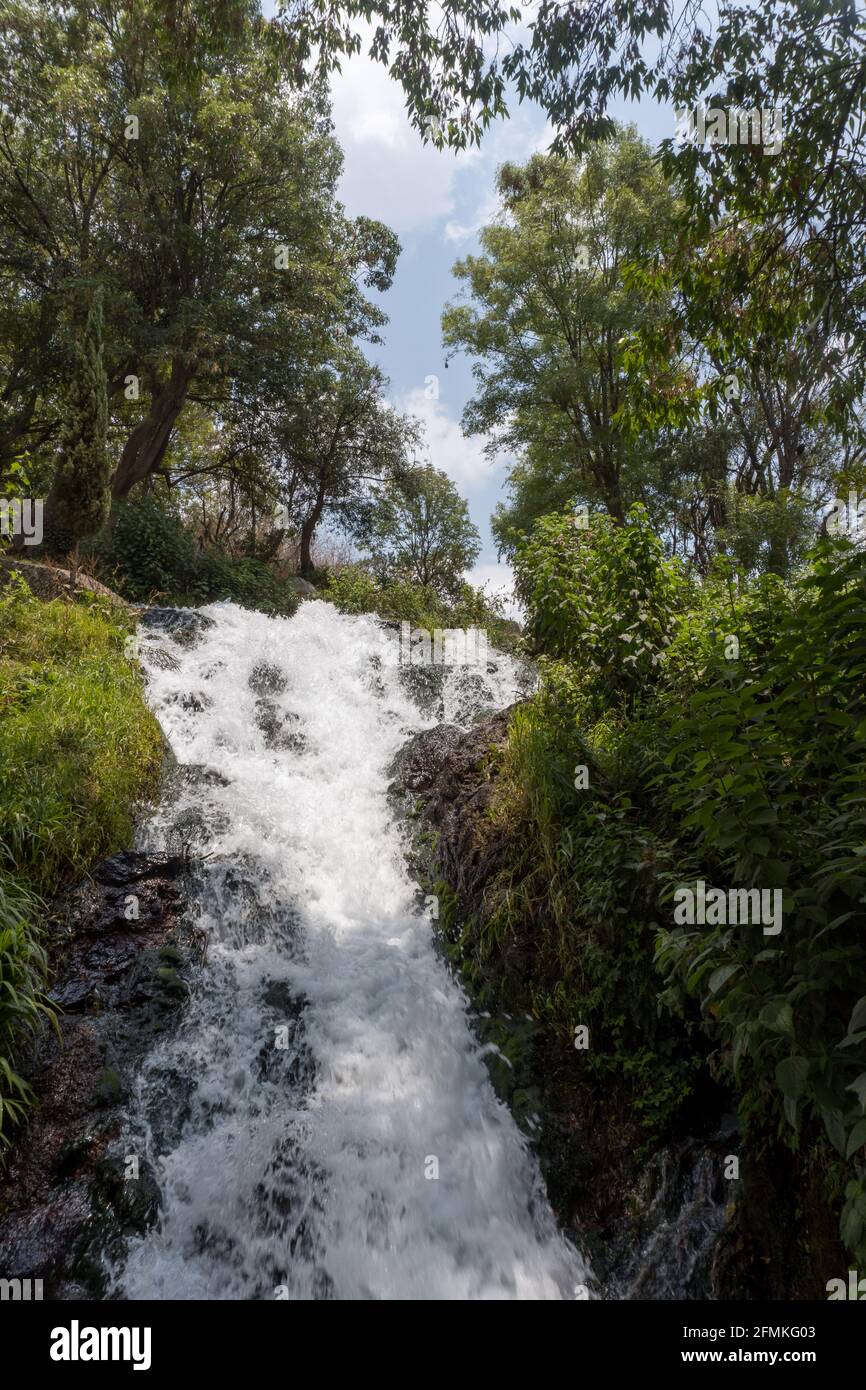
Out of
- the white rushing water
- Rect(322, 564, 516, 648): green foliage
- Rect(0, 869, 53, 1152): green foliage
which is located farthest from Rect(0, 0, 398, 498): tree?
Rect(0, 869, 53, 1152): green foliage

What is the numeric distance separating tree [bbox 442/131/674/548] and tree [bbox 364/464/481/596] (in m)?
3.18

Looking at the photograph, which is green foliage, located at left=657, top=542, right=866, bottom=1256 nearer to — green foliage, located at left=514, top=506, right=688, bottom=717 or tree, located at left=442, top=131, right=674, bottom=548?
green foliage, located at left=514, top=506, right=688, bottom=717

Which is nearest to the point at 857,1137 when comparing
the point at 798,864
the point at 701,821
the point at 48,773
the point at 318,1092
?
the point at 798,864

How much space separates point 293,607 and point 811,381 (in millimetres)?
10784

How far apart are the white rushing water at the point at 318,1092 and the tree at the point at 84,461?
19.5ft

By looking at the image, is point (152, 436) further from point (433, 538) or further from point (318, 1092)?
point (318, 1092)

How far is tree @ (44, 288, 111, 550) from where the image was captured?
11.1m

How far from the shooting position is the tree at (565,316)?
55.0ft

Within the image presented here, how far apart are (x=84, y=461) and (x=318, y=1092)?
10583 millimetres

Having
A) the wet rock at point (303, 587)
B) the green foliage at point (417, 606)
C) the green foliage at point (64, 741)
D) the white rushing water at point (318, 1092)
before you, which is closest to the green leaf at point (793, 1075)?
the white rushing water at point (318, 1092)

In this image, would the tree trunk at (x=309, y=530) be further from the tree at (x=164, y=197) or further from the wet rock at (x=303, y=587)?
the tree at (x=164, y=197)

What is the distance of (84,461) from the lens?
11.1m

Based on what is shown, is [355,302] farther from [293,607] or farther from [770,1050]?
[770,1050]
